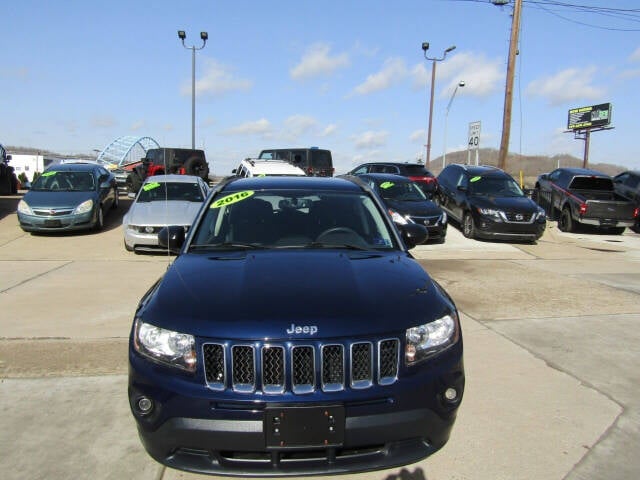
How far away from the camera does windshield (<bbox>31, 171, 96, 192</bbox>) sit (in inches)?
545

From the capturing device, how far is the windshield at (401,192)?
1370 cm

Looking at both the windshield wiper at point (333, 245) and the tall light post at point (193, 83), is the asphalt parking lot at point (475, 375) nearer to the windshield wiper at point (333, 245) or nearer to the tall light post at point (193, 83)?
the windshield wiper at point (333, 245)

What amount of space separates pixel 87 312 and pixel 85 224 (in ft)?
24.1

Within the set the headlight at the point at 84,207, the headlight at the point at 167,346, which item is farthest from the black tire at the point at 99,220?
the headlight at the point at 167,346

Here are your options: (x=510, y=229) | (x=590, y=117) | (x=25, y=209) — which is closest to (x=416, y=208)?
(x=510, y=229)

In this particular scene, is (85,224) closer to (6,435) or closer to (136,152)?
(6,435)

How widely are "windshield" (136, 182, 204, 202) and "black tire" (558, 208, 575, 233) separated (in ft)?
35.0

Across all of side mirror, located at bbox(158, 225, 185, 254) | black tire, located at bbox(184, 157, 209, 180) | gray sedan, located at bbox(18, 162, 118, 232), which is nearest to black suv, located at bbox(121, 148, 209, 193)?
black tire, located at bbox(184, 157, 209, 180)

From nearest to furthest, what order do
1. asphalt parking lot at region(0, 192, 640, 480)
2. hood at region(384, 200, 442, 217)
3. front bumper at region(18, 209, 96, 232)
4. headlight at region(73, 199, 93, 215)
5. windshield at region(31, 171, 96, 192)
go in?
asphalt parking lot at region(0, 192, 640, 480), front bumper at region(18, 209, 96, 232), hood at region(384, 200, 442, 217), headlight at region(73, 199, 93, 215), windshield at region(31, 171, 96, 192)

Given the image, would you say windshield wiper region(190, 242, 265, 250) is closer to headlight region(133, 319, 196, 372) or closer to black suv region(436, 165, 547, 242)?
headlight region(133, 319, 196, 372)

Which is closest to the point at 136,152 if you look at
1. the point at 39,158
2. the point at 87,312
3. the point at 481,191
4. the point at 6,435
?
the point at 39,158

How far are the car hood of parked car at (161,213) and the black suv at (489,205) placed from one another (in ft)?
22.7

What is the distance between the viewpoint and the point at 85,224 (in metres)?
13.2

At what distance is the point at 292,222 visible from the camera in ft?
13.5
